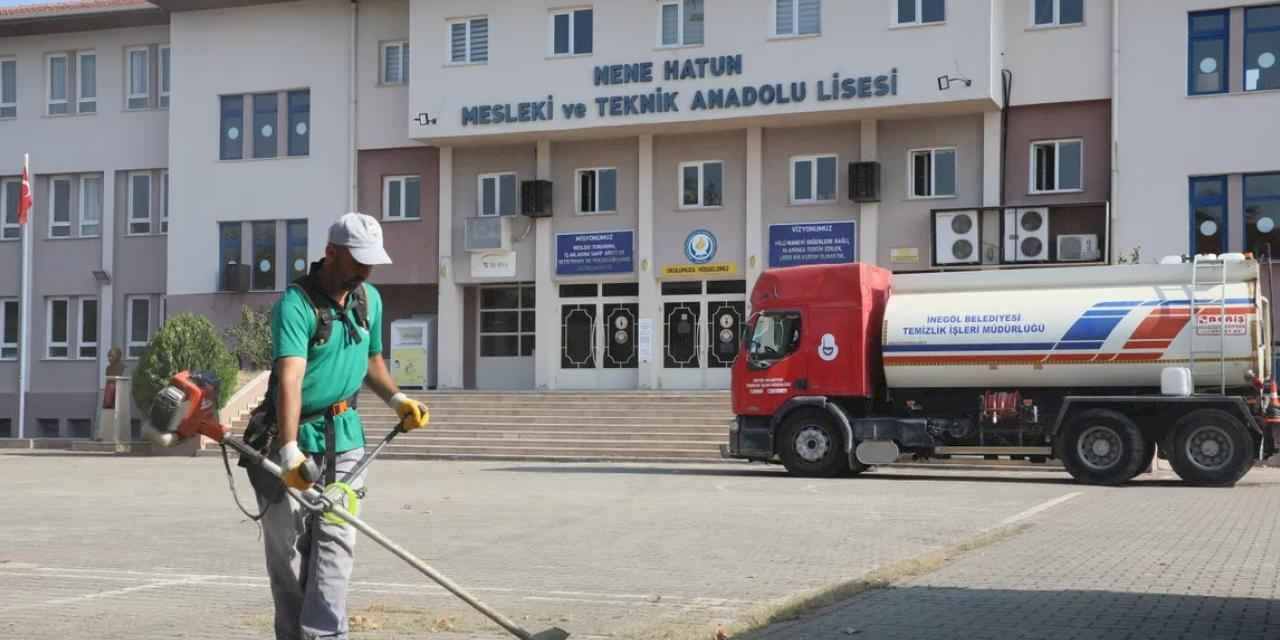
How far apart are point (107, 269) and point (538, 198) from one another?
44.6 ft

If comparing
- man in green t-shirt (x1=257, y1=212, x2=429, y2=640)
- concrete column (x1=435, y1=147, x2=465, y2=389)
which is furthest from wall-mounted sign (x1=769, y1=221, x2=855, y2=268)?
man in green t-shirt (x1=257, y1=212, x2=429, y2=640)

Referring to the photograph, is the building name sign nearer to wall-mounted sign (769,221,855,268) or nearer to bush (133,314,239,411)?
wall-mounted sign (769,221,855,268)

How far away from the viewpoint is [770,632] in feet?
24.8

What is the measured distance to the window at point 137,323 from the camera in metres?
A: 41.4

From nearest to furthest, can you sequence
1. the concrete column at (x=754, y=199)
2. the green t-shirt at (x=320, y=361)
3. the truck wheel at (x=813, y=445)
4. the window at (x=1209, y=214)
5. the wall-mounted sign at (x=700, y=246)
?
the green t-shirt at (x=320, y=361) < the truck wheel at (x=813, y=445) < the window at (x=1209, y=214) < the concrete column at (x=754, y=199) < the wall-mounted sign at (x=700, y=246)

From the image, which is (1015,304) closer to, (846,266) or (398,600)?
(846,266)

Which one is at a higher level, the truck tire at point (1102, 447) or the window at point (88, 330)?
the window at point (88, 330)

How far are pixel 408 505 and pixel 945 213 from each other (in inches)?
737

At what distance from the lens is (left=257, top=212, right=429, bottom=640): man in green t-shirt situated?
237 inches

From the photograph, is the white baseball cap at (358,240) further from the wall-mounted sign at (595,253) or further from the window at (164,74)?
the window at (164,74)

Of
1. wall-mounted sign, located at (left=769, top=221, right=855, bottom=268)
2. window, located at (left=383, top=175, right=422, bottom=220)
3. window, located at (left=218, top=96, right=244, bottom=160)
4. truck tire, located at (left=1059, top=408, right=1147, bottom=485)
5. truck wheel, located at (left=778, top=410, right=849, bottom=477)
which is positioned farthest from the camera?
window, located at (left=218, top=96, right=244, bottom=160)

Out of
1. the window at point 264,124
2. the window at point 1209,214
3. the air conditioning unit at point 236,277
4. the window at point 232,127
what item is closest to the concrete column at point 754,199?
the window at point 1209,214

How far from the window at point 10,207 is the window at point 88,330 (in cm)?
278

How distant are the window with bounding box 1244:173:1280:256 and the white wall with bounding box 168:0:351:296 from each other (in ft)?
69.6
